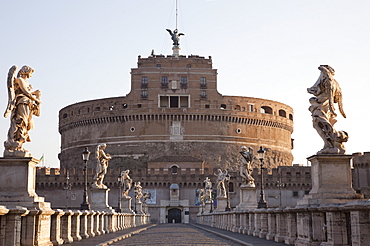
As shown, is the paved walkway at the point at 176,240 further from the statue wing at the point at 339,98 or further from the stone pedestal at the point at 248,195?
the statue wing at the point at 339,98

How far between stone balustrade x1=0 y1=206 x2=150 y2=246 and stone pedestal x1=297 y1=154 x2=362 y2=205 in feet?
14.8

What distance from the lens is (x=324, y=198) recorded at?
359 inches

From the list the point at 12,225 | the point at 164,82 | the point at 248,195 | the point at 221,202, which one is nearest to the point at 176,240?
the point at 248,195

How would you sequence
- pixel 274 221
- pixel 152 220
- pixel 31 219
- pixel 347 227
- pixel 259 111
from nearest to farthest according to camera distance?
pixel 347 227, pixel 31 219, pixel 274 221, pixel 152 220, pixel 259 111

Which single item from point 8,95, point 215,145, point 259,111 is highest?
point 259,111

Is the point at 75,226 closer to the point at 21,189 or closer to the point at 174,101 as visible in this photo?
the point at 21,189

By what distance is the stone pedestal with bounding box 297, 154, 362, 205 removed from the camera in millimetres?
9117

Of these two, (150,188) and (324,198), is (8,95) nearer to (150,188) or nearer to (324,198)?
(324,198)

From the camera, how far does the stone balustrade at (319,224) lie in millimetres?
6801

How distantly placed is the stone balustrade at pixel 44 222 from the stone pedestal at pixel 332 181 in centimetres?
450

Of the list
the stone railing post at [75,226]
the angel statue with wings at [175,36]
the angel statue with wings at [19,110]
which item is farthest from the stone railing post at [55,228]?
the angel statue with wings at [175,36]

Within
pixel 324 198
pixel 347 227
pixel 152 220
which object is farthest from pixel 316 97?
pixel 152 220

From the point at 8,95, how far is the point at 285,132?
224 ft

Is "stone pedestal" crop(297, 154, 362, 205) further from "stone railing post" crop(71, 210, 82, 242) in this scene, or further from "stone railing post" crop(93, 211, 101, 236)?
"stone railing post" crop(93, 211, 101, 236)
